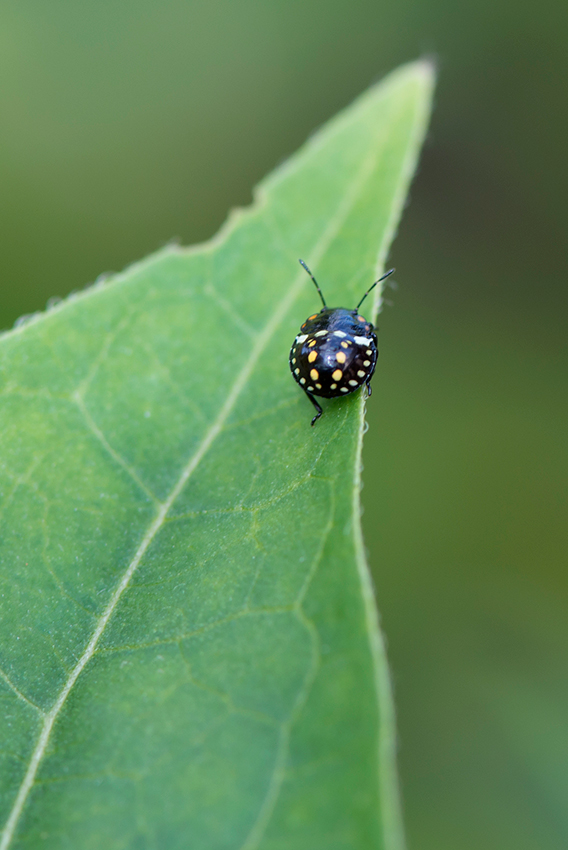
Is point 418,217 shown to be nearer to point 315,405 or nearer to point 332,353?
point 332,353

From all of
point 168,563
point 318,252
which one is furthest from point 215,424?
point 318,252

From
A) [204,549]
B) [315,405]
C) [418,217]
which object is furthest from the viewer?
[418,217]

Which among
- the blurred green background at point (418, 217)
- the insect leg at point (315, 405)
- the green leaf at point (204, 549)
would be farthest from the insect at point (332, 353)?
the blurred green background at point (418, 217)

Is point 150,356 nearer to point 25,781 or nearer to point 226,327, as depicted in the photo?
point 226,327

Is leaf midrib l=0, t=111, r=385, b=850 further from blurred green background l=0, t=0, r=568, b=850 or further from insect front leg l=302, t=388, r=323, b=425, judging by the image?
blurred green background l=0, t=0, r=568, b=850

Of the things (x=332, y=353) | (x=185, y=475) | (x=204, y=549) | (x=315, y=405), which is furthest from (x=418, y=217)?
(x=204, y=549)

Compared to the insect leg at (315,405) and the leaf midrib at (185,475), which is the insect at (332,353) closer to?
the insect leg at (315,405)
